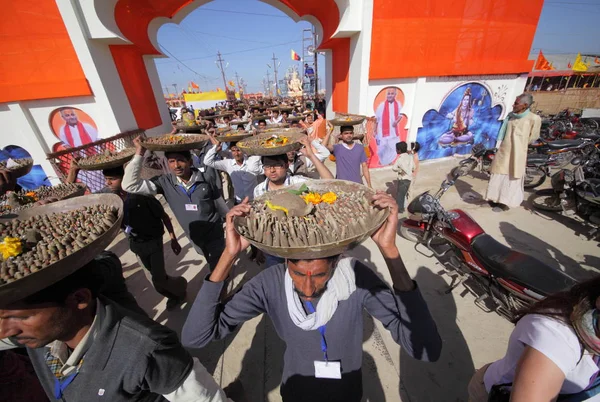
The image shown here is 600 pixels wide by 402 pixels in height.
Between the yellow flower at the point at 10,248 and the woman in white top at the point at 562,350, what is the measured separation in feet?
9.58

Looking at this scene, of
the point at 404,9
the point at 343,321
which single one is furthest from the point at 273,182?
the point at 404,9

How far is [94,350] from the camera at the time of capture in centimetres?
128

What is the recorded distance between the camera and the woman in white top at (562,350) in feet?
3.88

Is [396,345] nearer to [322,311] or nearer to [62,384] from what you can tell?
[322,311]

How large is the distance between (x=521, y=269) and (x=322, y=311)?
2.63m

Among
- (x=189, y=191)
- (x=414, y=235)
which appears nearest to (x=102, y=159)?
(x=189, y=191)

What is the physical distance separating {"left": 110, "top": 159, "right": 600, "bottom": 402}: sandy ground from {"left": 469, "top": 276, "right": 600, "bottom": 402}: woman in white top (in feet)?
5.12

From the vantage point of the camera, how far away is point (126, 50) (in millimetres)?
7840

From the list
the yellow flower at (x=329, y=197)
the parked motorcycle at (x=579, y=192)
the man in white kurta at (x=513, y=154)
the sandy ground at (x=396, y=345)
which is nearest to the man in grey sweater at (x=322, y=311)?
the yellow flower at (x=329, y=197)

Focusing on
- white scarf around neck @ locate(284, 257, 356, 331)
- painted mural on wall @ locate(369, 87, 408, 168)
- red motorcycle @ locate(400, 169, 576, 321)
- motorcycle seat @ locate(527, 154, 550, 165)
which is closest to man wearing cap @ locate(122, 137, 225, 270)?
white scarf around neck @ locate(284, 257, 356, 331)

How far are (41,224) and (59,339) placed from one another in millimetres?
1028

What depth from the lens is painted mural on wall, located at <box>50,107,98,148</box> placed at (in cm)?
691

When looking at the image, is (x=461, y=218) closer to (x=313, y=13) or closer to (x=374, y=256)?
(x=374, y=256)

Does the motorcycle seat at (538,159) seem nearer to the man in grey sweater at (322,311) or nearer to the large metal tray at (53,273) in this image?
the man in grey sweater at (322,311)
